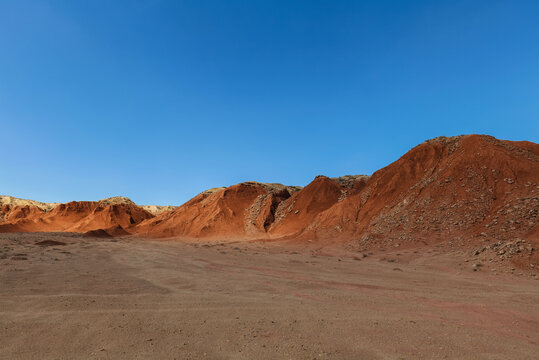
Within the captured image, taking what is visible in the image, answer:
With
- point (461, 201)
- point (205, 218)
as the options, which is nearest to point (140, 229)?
point (205, 218)

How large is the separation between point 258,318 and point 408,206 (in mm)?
26142

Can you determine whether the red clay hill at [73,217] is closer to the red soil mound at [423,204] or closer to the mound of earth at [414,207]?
the mound of earth at [414,207]

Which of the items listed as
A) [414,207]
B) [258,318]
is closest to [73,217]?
[414,207]

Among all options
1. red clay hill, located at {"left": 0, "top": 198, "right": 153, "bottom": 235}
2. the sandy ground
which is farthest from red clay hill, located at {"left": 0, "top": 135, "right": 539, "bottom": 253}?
red clay hill, located at {"left": 0, "top": 198, "right": 153, "bottom": 235}

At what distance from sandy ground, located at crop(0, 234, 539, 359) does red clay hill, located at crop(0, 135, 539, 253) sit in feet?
37.8

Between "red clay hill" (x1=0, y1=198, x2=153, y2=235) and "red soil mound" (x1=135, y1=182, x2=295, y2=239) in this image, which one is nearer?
"red soil mound" (x1=135, y1=182, x2=295, y2=239)

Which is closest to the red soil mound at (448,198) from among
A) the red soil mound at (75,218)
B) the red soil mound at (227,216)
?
→ the red soil mound at (227,216)

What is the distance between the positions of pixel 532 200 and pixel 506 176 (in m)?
5.29

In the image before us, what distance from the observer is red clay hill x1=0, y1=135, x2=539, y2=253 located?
74.4 ft

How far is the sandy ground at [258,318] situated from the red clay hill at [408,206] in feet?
37.8

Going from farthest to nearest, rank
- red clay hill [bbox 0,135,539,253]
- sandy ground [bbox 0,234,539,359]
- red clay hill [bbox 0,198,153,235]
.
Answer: red clay hill [bbox 0,198,153,235] → red clay hill [bbox 0,135,539,253] → sandy ground [bbox 0,234,539,359]

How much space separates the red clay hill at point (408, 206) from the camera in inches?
893

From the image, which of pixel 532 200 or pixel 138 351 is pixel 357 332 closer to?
pixel 138 351

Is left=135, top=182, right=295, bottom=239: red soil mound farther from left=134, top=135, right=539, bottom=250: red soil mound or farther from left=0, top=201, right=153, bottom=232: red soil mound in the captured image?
left=0, top=201, right=153, bottom=232: red soil mound
